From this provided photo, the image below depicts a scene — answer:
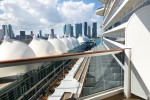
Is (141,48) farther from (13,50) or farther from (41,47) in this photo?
(41,47)

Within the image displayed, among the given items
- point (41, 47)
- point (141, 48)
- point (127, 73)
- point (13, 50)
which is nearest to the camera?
point (141, 48)

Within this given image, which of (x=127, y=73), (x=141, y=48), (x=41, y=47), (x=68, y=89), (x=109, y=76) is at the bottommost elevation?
(x=68, y=89)

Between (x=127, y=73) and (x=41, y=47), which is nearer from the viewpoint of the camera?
(x=127, y=73)

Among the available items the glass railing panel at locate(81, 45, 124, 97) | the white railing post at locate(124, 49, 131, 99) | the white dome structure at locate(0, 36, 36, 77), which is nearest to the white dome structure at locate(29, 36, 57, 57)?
the white dome structure at locate(0, 36, 36, 77)

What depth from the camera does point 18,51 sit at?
20.4 meters

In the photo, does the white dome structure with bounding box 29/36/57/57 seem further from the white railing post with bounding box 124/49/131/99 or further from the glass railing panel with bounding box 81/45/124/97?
the white railing post with bounding box 124/49/131/99

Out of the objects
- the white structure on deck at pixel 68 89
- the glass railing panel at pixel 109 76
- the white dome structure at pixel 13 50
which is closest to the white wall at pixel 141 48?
the glass railing panel at pixel 109 76

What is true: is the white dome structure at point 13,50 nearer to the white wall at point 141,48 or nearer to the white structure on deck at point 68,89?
the white structure on deck at point 68,89

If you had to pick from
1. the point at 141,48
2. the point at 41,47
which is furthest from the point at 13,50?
the point at 141,48

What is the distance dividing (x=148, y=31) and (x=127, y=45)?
24.1 inches

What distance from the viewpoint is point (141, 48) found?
3811 millimetres

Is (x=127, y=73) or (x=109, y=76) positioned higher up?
(x=127, y=73)

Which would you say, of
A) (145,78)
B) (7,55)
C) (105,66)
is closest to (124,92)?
(145,78)

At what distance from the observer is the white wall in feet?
12.2
